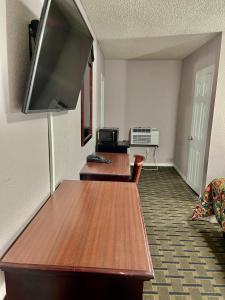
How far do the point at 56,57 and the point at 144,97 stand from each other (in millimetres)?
4397

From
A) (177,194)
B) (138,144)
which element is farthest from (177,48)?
(177,194)

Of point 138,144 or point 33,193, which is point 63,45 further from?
point 138,144

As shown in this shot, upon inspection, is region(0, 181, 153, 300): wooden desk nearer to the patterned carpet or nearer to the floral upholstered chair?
the patterned carpet

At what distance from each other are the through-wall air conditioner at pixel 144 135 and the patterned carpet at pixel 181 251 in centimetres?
172

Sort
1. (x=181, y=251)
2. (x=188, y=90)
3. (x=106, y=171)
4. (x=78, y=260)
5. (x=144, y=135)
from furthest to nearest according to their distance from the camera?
(x=144, y=135), (x=188, y=90), (x=106, y=171), (x=181, y=251), (x=78, y=260)

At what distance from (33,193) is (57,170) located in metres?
0.45

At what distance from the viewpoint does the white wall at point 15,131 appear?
95 cm

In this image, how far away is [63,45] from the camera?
121 cm

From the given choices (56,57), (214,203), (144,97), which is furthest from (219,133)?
(56,57)

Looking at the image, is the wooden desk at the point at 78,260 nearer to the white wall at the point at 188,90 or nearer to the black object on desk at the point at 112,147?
the black object on desk at the point at 112,147

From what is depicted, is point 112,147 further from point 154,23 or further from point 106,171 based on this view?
point 154,23

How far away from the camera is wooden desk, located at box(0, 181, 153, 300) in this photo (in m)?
0.89

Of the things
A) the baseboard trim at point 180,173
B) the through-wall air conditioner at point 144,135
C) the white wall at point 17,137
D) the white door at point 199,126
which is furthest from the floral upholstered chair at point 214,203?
the through-wall air conditioner at point 144,135

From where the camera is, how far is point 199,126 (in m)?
3.90
